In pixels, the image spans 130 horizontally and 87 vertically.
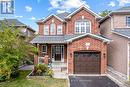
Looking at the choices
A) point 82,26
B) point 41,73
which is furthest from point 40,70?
point 82,26

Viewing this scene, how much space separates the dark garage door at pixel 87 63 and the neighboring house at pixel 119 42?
7.86ft

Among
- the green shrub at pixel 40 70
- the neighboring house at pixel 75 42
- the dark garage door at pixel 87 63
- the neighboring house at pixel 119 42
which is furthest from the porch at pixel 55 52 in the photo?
the green shrub at pixel 40 70

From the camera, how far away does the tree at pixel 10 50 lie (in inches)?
800

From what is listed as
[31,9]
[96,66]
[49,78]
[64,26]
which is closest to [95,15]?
[64,26]

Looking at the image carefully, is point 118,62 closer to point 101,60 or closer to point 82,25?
point 101,60

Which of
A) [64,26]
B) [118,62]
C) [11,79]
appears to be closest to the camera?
[11,79]

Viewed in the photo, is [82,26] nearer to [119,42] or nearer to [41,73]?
[119,42]

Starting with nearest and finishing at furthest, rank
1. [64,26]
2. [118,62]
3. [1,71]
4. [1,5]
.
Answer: [1,71] < [118,62] < [1,5] < [64,26]

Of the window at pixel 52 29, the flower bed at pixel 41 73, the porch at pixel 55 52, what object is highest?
the window at pixel 52 29

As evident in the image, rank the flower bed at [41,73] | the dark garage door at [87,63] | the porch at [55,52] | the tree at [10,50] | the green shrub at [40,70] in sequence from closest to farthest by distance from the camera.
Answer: the tree at [10,50]
the flower bed at [41,73]
the green shrub at [40,70]
the dark garage door at [87,63]
the porch at [55,52]

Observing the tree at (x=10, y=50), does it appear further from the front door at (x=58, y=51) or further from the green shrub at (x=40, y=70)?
the front door at (x=58, y=51)

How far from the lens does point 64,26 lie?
32.0 m

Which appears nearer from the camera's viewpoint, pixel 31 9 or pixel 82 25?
pixel 82 25

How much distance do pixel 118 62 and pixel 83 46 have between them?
4.39 m
